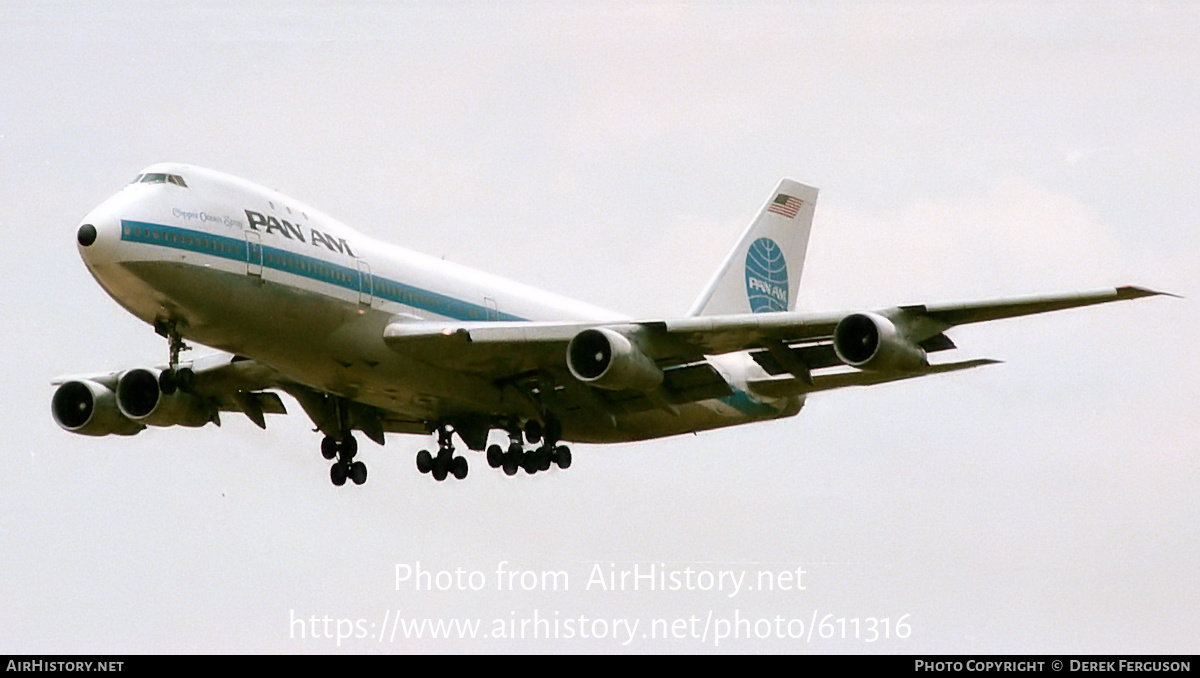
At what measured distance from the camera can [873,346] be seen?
125 ft

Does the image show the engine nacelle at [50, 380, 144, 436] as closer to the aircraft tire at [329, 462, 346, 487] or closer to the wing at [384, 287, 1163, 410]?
the aircraft tire at [329, 462, 346, 487]

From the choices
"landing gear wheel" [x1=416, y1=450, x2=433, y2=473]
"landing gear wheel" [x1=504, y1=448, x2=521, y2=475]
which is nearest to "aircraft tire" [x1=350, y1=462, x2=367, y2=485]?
"landing gear wheel" [x1=416, y1=450, x2=433, y2=473]

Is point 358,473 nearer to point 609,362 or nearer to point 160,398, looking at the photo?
point 160,398

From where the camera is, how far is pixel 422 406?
143ft

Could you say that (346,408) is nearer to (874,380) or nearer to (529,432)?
(529,432)

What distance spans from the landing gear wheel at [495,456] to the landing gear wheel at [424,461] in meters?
1.76

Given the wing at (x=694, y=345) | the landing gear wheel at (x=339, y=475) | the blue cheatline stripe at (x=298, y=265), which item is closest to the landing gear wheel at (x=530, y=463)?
the wing at (x=694, y=345)

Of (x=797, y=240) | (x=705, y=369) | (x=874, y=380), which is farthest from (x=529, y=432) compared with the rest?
(x=797, y=240)

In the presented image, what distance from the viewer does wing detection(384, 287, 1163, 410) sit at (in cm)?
3844

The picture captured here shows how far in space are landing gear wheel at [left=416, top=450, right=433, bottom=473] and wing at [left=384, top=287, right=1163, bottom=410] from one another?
4098 millimetres

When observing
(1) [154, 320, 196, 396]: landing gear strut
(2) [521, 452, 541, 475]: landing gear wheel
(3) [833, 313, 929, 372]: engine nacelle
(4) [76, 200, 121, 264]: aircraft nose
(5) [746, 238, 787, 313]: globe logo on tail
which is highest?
(5) [746, 238, 787, 313]: globe logo on tail

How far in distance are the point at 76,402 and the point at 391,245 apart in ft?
28.6

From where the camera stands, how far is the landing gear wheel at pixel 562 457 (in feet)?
145
